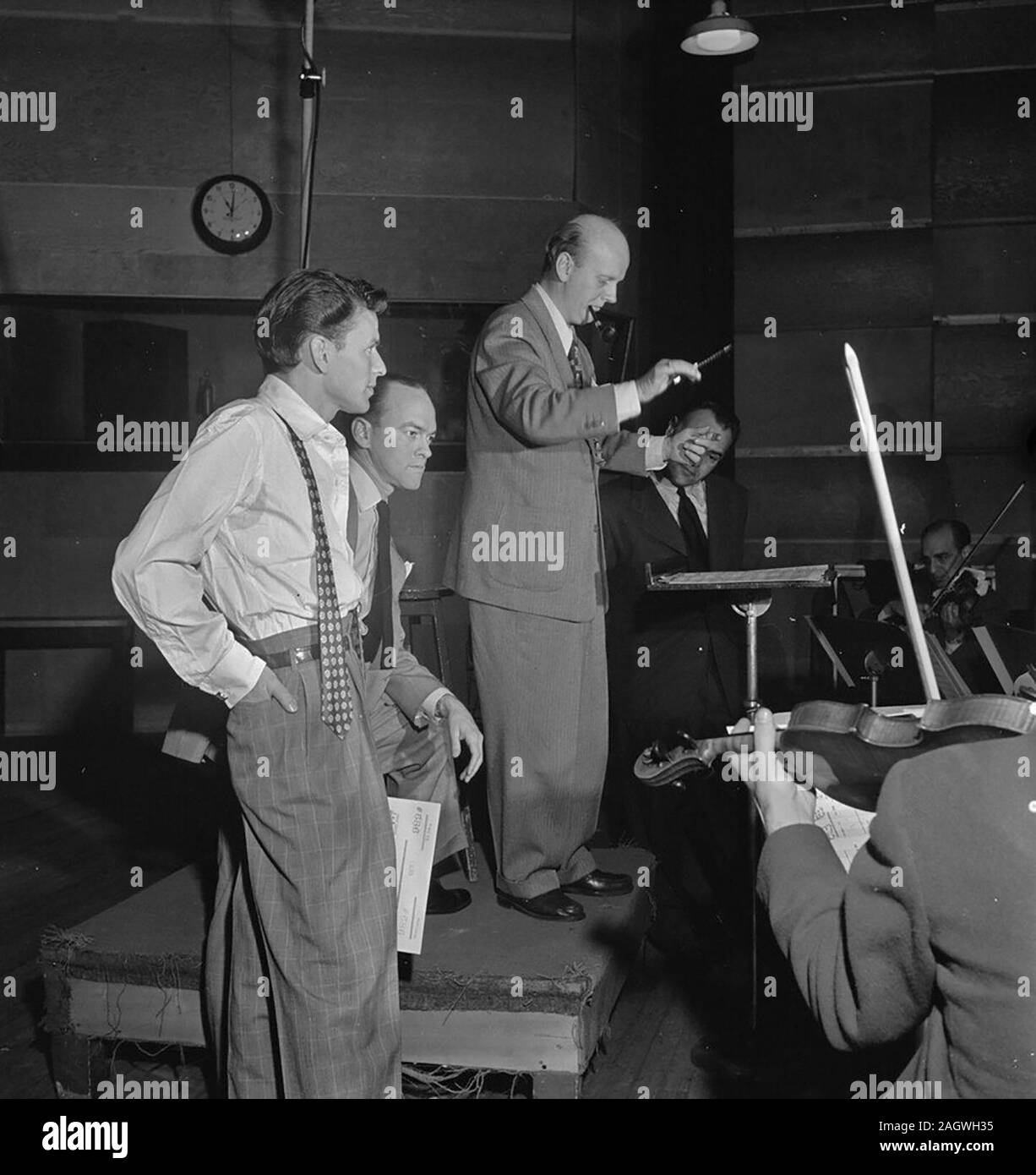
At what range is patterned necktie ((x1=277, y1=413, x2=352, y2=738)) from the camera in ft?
6.01

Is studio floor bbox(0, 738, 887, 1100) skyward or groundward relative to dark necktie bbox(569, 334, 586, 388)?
groundward

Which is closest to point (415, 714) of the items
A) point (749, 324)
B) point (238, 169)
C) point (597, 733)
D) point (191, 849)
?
point (597, 733)

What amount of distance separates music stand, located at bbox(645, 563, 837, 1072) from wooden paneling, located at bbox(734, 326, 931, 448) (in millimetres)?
2960

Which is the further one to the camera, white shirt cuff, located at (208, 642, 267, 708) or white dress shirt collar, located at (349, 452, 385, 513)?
white dress shirt collar, located at (349, 452, 385, 513)

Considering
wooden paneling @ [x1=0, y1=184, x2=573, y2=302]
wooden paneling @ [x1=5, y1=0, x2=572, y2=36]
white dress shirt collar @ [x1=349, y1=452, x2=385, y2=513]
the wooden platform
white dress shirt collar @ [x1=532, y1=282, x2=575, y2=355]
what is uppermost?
wooden paneling @ [x1=5, y1=0, x2=572, y2=36]

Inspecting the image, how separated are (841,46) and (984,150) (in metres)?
0.73

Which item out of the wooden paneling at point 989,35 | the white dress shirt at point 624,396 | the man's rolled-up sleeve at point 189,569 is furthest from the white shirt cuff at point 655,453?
the wooden paneling at point 989,35

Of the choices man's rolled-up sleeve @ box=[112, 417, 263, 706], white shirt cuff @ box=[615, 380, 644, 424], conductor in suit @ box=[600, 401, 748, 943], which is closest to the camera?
man's rolled-up sleeve @ box=[112, 417, 263, 706]

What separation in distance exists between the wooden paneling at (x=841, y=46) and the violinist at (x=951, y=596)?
6.82 ft

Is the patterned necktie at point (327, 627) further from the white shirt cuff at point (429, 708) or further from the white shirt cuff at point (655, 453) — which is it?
the white shirt cuff at point (655, 453)

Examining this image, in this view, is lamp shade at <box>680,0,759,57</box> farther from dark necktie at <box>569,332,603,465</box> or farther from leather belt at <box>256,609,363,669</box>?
leather belt at <box>256,609,363,669</box>

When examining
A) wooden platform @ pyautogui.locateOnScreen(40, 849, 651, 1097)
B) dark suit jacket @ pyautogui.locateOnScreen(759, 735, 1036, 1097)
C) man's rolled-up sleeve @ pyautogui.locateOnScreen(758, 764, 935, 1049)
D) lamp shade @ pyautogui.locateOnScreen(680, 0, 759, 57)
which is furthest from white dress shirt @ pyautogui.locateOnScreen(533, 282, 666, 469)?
lamp shade @ pyautogui.locateOnScreen(680, 0, 759, 57)

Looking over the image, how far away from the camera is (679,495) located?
4.04 metres
